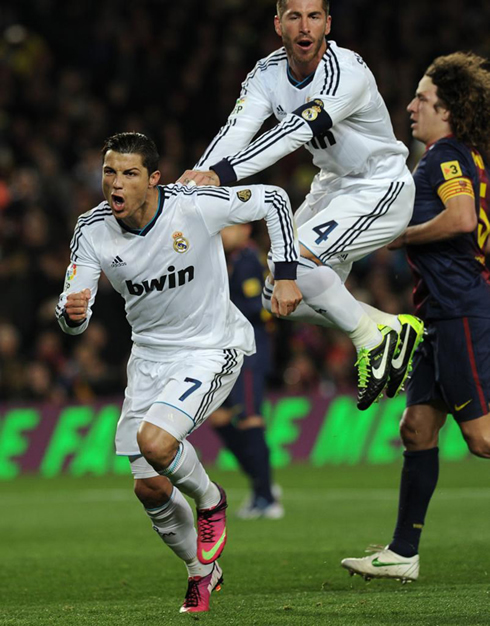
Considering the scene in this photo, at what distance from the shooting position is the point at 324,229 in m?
6.46

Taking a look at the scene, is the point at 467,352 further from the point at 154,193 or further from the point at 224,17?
the point at 224,17

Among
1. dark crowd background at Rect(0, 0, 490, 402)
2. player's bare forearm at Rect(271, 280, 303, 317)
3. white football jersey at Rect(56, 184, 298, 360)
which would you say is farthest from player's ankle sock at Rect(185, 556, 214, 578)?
dark crowd background at Rect(0, 0, 490, 402)

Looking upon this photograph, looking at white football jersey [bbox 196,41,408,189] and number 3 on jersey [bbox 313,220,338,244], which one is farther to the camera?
number 3 on jersey [bbox 313,220,338,244]

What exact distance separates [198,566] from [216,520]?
279 mm

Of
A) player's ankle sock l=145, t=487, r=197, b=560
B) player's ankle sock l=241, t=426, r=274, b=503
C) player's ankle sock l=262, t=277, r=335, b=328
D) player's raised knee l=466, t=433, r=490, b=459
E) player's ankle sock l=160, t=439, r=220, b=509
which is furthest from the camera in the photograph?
player's ankle sock l=241, t=426, r=274, b=503

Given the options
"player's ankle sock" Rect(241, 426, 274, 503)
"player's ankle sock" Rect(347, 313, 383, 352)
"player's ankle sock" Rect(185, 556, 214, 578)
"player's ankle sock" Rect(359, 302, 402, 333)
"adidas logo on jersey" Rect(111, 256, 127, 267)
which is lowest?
"player's ankle sock" Rect(241, 426, 274, 503)

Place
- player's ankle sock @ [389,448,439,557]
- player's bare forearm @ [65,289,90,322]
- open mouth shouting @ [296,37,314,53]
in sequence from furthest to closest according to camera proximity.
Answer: player's ankle sock @ [389,448,439,557]
open mouth shouting @ [296,37,314,53]
player's bare forearm @ [65,289,90,322]

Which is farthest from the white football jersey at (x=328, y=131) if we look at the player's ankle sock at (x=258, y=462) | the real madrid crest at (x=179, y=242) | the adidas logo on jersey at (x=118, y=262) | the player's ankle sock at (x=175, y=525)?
the player's ankle sock at (x=258, y=462)

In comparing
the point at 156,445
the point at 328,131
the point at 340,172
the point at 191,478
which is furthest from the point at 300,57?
the point at 191,478

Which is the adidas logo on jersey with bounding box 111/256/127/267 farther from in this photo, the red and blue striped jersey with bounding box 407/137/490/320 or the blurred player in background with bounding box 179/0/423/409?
the red and blue striped jersey with bounding box 407/137/490/320

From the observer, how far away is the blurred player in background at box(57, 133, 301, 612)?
5.93m

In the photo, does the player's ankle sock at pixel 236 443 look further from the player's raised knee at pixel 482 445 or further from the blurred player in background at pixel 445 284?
the player's raised knee at pixel 482 445

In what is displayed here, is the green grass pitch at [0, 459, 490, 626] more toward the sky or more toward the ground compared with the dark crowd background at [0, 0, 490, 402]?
more toward the ground

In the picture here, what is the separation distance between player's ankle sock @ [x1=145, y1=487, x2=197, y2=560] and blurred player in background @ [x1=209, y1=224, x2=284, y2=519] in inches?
153
